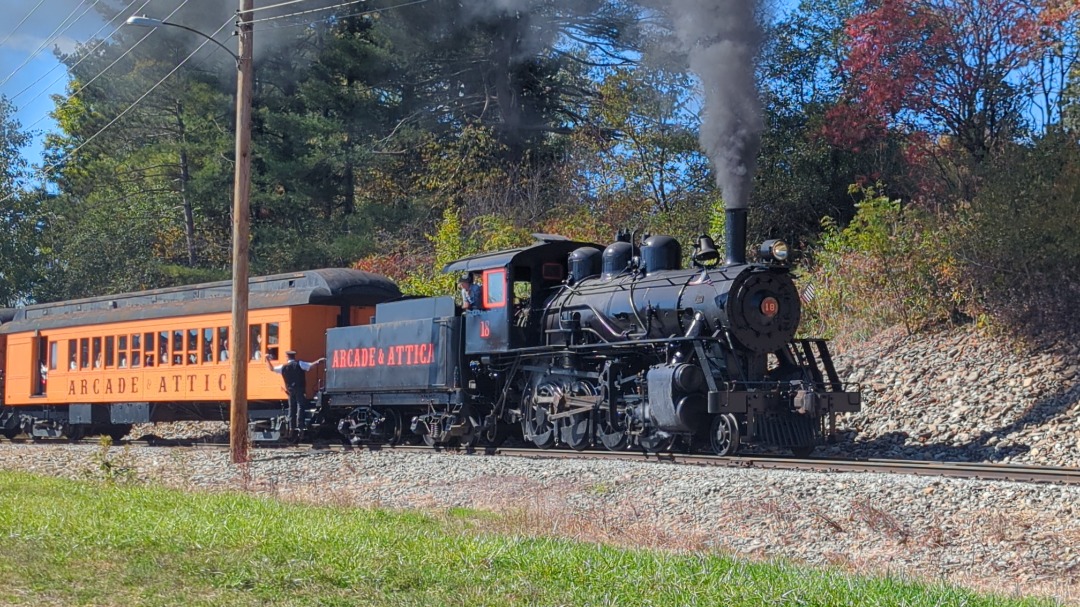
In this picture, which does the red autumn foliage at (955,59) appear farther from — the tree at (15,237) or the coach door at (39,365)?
the tree at (15,237)

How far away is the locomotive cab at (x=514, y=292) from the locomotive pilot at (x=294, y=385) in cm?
354

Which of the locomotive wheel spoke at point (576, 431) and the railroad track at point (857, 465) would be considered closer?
the railroad track at point (857, 465)

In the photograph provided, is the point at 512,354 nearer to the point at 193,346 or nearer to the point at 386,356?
the point at 386,356

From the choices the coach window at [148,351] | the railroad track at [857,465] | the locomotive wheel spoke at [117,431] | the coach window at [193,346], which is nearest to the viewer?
the railroad track at [857,465]

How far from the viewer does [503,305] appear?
15.8 metres

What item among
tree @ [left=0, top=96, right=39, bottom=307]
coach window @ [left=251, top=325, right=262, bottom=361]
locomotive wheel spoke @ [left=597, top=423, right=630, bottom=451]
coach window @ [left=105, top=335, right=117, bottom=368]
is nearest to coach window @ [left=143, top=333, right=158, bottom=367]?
coach window @ [left=105, top=335, right=117, bottom=368]

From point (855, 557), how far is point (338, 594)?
4.30 metres

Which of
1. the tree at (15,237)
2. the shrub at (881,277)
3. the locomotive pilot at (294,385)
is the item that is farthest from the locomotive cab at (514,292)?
the tree at (15,237)

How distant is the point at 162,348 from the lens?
20938 mm

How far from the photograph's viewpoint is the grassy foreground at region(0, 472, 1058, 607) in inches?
235

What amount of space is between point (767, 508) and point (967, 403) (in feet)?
23.5

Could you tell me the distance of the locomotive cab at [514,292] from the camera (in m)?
15.8

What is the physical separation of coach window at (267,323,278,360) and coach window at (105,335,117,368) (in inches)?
176

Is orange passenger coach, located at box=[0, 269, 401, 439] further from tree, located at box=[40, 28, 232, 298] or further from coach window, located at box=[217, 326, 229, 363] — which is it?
tree, located at box=[40, 28, 232, 298]
